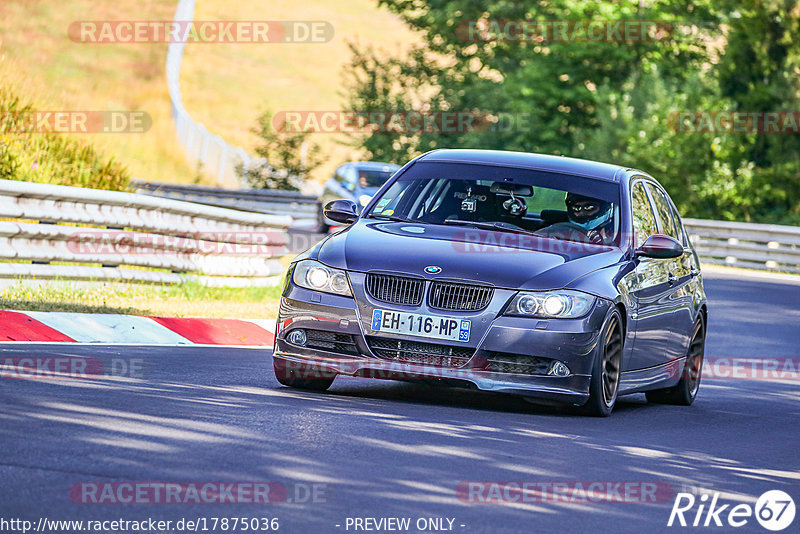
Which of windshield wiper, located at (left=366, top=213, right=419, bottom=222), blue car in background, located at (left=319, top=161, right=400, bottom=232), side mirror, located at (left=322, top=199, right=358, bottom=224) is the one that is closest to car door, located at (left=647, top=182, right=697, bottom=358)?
windshield wiper, located at (left=366, top=213, right=419, bottom=222)

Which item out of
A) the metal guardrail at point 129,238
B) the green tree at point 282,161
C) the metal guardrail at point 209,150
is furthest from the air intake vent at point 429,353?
the metal guardrail at point 209,150

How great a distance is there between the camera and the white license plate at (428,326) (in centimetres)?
887

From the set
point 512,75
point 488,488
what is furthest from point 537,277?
point 512,75

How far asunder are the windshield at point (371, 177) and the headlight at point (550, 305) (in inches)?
847

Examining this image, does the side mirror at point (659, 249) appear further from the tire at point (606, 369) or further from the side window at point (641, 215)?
the tire at point (606, 369)

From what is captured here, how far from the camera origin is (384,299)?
9.02 metres

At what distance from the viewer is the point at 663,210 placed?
1173 cm

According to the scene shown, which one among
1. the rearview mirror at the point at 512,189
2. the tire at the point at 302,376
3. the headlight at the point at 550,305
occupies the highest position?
the rearview mirror at the point at 512,189

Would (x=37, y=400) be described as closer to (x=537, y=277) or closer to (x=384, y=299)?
(x=384, y=299)

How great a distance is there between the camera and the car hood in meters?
8.98

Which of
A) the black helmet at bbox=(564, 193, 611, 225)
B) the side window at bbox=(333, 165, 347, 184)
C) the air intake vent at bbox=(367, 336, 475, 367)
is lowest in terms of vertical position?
the air intake vent at bbox=(367, 336, 475, 367)

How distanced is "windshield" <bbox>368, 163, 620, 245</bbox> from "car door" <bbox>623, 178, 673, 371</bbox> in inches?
12.3

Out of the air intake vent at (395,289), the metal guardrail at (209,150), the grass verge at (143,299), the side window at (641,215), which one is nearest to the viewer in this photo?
the air intake vent at (395,289)

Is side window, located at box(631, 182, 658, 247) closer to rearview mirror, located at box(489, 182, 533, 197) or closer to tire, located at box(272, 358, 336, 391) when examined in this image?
rearview mirror, located at box(489, 182, 533, 197)
